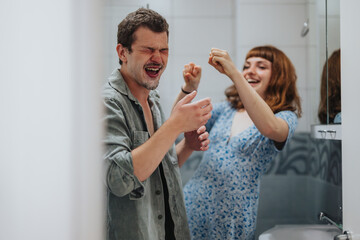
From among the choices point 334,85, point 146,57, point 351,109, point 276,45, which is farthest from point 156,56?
point 276,45

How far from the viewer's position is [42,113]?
1.21 ft

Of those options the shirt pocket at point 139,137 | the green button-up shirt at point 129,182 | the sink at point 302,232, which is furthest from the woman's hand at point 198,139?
the sink at point 302,232

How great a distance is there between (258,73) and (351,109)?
0.59 metres

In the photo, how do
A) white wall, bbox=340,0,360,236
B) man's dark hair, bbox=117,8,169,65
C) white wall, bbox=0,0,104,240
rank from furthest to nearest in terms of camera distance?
man's dark hair, bbox=117,8,169,65
white wall, bbox=340,0,360,236
white wall, bbox=0,0,104,240

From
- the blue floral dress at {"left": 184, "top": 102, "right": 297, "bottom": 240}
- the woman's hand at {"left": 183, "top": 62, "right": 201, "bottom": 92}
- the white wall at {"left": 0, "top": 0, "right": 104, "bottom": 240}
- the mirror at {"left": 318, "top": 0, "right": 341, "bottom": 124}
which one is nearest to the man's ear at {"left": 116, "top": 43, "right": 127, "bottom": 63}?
the woman's hand at {"left": 183, "top": 62, "right": 201, "bottom": 92}

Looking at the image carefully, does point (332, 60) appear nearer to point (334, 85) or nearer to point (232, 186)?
point (334, 85)

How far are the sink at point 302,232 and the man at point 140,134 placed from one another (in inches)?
20.7

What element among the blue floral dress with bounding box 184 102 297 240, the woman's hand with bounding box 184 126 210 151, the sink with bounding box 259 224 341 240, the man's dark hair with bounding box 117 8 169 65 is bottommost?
the sink with bounding box 259 224 341 240

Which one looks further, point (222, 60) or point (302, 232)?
point (302, 232)

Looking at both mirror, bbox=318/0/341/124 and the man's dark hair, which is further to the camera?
mirror, bbox=318/0/341/124

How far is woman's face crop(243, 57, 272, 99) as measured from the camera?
4.18 ft

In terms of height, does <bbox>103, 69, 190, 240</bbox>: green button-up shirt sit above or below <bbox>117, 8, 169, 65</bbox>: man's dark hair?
below

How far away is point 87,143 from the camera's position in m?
0.38

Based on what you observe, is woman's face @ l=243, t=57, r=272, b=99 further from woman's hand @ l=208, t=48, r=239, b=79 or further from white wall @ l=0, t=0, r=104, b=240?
white wall @ l=0, t=0, r=104, b=240
